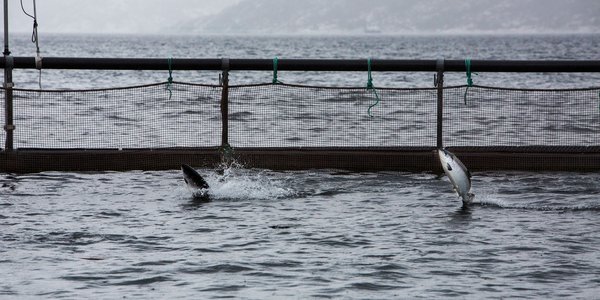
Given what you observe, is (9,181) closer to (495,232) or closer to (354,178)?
(354,178)

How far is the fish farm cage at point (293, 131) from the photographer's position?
14938 millimetres

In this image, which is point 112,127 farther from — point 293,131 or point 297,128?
point 293,131

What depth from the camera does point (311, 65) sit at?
14922 millimetres

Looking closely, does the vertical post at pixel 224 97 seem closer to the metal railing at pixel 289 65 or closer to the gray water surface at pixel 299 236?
the metal railing at pixel 289 65

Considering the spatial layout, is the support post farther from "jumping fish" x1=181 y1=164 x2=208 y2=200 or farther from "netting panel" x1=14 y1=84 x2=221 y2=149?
"netting panel" x1=14 y1=84 x2=221 y2=149

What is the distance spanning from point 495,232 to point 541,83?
51749mm

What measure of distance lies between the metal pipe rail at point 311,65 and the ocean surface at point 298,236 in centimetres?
140

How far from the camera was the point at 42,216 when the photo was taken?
40.7 ft

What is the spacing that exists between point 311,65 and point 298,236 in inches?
158

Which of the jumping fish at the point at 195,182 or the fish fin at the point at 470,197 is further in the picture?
the jumping fish at the point at 195,182

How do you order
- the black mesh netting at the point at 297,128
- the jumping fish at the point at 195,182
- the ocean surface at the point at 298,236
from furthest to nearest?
the black mesh netting at the point at 297,128 → the jumping fish at the point at 195,182 → the ocean surface at the point at 298,236

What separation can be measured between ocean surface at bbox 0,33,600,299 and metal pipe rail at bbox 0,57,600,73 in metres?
1.40

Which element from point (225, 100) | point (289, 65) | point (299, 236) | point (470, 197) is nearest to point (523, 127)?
point (289, 65)

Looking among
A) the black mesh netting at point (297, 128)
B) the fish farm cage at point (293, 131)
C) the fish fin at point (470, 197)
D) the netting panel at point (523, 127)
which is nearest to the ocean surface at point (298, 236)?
the fish fin at point (470, 197)
